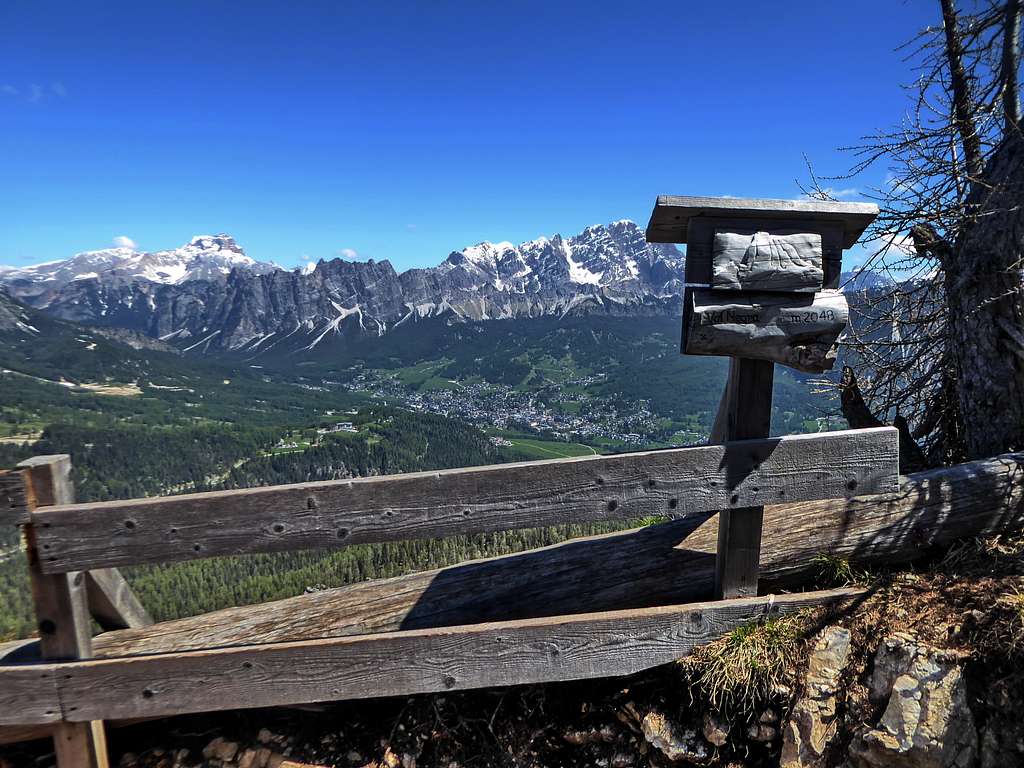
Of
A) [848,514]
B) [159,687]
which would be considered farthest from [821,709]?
[159,687]

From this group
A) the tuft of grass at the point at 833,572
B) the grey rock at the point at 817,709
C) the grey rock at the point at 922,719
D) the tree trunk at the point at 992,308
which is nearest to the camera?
the grey rock at the point at 922,719

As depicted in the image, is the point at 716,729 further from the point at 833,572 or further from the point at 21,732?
the point at 21,732

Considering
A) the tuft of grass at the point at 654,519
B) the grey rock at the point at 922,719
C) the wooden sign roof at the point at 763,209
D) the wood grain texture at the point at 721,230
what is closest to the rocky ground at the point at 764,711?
the grey rock at the point at 922,719

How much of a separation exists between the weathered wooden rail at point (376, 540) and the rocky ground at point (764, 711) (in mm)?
276

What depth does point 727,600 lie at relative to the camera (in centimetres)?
396

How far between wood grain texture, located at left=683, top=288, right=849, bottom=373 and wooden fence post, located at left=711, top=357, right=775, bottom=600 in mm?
212

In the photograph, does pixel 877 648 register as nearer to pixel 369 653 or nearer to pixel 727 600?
pixel 727 600

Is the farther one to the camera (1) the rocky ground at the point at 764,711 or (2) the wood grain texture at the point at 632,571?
(2) the wood grain texture at the point at 632,571

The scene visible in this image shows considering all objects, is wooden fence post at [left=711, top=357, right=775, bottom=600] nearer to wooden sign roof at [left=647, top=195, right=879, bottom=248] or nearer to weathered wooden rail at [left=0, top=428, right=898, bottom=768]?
weathered wooden rail at [left=0, top=428, right=898, bottom=768]

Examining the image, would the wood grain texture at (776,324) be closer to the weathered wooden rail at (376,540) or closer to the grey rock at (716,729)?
the weathered wooden rail at (376,540)

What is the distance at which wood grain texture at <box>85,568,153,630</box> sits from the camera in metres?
4.11

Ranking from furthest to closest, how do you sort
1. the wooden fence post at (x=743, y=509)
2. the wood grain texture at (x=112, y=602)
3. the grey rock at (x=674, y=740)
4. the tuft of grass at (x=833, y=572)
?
the tuft of grass at (x=833, y=572) < the wood grain texture at (x=112, y=602) < the wooden fence post at (x=743, y=509) < the grey rock at (x=674, y=740)

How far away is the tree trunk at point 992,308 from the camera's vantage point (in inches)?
206

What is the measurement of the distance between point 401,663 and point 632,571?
1.96m
